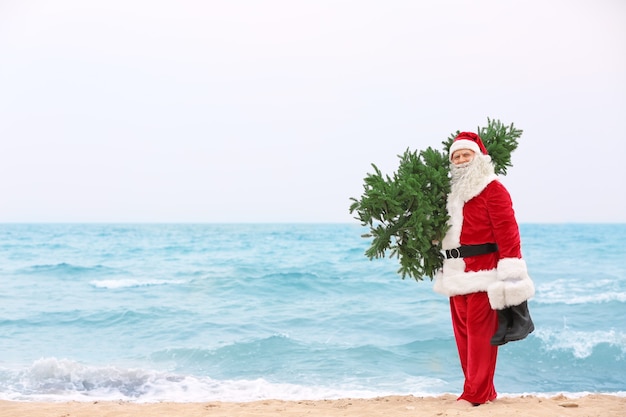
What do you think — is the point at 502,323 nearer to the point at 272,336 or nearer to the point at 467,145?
the point at 467,145

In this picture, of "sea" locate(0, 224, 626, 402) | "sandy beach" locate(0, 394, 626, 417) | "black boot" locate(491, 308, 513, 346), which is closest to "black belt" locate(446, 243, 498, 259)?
"black boot" locate(491, 308, 513, 346)

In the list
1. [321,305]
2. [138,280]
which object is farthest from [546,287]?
[138,280]

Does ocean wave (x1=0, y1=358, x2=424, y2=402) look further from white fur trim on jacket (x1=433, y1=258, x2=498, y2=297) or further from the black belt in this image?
the black belt

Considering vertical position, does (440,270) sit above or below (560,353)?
above

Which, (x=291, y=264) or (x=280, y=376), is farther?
(x=291, y=264)

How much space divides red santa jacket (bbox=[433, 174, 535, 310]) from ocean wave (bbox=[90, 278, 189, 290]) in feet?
46.9

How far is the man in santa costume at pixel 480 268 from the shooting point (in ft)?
12.6

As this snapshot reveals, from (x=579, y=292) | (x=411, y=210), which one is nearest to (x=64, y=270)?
(x=579, y=292)

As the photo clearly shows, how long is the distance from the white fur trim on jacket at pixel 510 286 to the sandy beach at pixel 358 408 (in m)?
0.76

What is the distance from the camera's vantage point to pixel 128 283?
1762 centimetres

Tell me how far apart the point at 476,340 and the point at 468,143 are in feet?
4.62

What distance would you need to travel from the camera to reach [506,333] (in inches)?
152

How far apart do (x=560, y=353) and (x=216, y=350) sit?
536cm

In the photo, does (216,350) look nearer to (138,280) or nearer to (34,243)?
(138,280)
